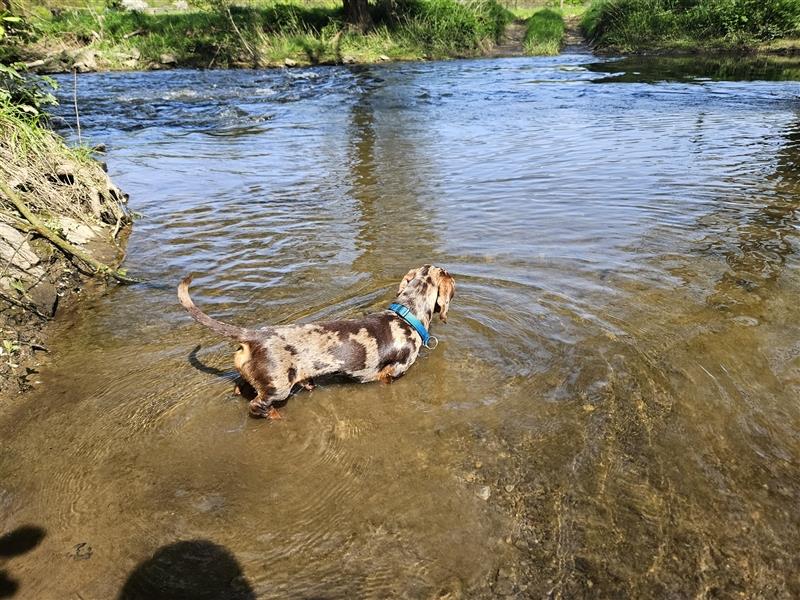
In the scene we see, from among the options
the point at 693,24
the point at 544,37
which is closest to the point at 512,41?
the point at 544,37

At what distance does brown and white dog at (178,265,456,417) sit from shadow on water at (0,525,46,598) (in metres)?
1.32

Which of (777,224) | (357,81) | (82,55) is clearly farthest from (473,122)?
(82,55)

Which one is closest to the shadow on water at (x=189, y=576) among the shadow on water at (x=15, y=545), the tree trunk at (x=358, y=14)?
the shadow on water at (x=15, y=545)

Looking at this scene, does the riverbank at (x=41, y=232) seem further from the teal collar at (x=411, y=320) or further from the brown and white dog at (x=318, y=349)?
the teal collar at (x=411, y=320)

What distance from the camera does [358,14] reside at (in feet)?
100

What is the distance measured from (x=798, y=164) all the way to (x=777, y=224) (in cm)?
340

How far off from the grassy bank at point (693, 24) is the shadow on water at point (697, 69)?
6.11 ft

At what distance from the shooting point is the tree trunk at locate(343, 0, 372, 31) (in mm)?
30281

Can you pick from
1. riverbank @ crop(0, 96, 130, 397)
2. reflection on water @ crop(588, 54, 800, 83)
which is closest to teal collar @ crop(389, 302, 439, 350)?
riverbank @ crop(0, 96, 130, 397)

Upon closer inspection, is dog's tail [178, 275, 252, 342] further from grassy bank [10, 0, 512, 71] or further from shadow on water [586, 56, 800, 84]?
grassy bank [10, 0, 512, 71]

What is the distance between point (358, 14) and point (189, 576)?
112ft

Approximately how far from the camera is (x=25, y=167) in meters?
5.44

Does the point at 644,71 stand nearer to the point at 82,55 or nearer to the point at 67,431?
the point at 67,431

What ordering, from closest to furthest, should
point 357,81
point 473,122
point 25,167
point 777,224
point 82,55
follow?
point 25,167
point 777,224
point 473,122
point 357,81
point 82,55
